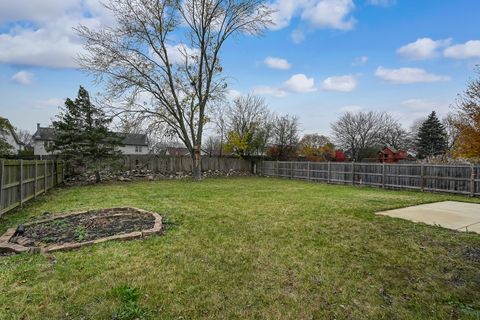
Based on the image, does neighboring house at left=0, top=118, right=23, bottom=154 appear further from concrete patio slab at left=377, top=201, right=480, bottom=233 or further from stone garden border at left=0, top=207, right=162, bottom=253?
concrete patio slab at left=377, top=201, right=480, bottom=233

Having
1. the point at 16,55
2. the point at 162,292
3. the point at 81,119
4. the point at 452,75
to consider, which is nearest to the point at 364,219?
the point at 162,292

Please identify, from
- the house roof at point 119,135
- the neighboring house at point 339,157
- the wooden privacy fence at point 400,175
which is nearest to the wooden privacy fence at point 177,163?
the house roof at point 119,135

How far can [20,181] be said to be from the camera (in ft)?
22.7

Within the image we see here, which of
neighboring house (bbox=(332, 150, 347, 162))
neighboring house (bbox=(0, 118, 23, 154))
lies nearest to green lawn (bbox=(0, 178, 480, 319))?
neighboring house (bbox=(0, 118, 23, 154))

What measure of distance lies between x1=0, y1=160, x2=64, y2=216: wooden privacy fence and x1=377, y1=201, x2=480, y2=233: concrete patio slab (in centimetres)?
818

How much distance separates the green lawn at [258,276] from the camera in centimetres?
232

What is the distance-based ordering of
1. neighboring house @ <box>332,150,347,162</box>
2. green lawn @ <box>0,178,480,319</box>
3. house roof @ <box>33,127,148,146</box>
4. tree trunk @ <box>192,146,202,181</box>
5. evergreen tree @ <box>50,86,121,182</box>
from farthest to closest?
neighboring house @ <box>332,150,347,162</box> → tree trunk @ <box>192,146,202,181</box> → house roof @ <box>33,127,148,146</box> → evergreen tree @ <box>50,86,121,182</box> → green lawn @ <box>0,178,480,319</box>

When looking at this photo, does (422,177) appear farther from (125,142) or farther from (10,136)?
(125,142)

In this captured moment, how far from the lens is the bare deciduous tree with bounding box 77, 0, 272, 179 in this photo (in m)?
15.2

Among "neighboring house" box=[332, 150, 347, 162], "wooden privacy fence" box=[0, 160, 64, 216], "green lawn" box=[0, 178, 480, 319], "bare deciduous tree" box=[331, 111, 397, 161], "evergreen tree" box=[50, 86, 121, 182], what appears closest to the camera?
"green lawn" box=[0, 178, 480, 319]

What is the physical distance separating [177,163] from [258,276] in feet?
57.1

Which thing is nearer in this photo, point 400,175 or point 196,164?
point 400,175

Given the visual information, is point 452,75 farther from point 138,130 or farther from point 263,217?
point 138,130

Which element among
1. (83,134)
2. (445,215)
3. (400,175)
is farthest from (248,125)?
(445,215)
